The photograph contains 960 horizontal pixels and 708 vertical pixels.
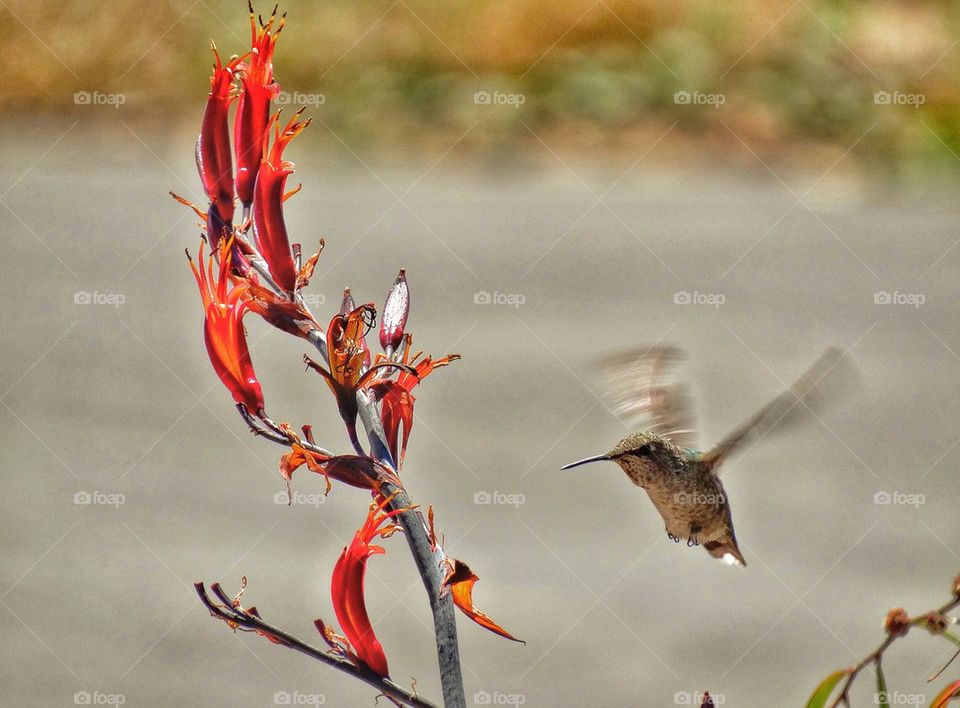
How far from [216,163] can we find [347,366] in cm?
22

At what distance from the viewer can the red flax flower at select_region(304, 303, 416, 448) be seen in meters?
0.80

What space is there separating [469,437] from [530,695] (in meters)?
1.00

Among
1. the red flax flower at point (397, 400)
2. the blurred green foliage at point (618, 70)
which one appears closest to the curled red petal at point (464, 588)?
the red flax flower at point (397, 400)

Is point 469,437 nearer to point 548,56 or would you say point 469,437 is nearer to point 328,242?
point 328,242

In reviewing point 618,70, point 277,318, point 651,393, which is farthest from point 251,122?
point 618,70

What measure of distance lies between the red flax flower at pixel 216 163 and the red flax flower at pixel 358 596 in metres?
0.27

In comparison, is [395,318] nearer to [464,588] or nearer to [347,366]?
[347,366]

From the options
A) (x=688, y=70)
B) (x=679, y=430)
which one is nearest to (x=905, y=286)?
(x=688, y=70)

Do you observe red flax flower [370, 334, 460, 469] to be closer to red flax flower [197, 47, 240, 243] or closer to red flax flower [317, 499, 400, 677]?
red flax flower [317, 499, 400, 677]

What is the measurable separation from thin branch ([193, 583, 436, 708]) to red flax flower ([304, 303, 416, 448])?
0.48 feet

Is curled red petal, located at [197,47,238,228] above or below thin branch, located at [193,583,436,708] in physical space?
above

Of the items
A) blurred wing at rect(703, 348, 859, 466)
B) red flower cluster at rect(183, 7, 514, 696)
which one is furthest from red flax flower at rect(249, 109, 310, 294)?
blurred wing at rect(703, 348, 859, 466)

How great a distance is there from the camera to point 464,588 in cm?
77

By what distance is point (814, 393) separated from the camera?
3.75 feet
